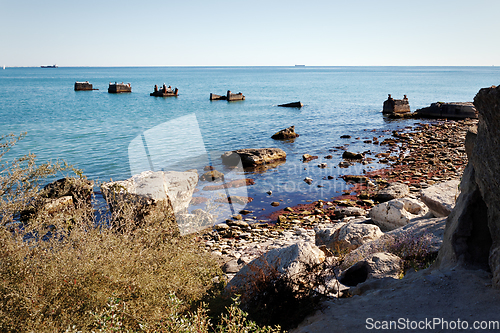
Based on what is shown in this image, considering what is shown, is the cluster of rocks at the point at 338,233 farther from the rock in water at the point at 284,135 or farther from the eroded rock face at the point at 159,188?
the rock in water at the point at 284,135

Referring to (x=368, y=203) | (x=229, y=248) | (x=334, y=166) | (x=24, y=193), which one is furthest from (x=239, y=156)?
(x=24, y=193)

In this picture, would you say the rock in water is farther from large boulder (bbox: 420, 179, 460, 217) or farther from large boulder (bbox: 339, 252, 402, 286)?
large boulder (bbox: 339, 252, 402, 286)

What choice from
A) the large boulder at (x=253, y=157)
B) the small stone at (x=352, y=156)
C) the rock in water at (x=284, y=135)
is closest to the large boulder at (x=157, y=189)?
A: the large boulder at (x=253, y=157)

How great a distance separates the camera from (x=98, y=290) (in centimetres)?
393

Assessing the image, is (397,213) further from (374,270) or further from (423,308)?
(423,308)

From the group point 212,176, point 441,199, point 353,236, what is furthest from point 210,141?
point 441,199

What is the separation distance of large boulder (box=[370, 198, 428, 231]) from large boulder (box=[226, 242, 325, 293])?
461 centimetres

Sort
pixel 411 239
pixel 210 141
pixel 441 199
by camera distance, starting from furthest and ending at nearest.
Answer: pixel 210 141
pixel 441 199
pixel 411 239

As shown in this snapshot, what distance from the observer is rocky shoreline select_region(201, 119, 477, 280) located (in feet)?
35.6

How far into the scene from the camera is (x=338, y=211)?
1347cm

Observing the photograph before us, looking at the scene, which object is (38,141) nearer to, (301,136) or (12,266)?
(301,136)

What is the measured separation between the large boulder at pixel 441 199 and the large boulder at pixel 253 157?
13.0 meters

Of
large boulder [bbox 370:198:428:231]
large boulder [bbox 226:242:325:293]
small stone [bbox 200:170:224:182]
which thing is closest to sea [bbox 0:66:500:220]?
small stone [bbox 200:170:224:182]

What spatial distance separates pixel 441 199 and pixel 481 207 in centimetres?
439
